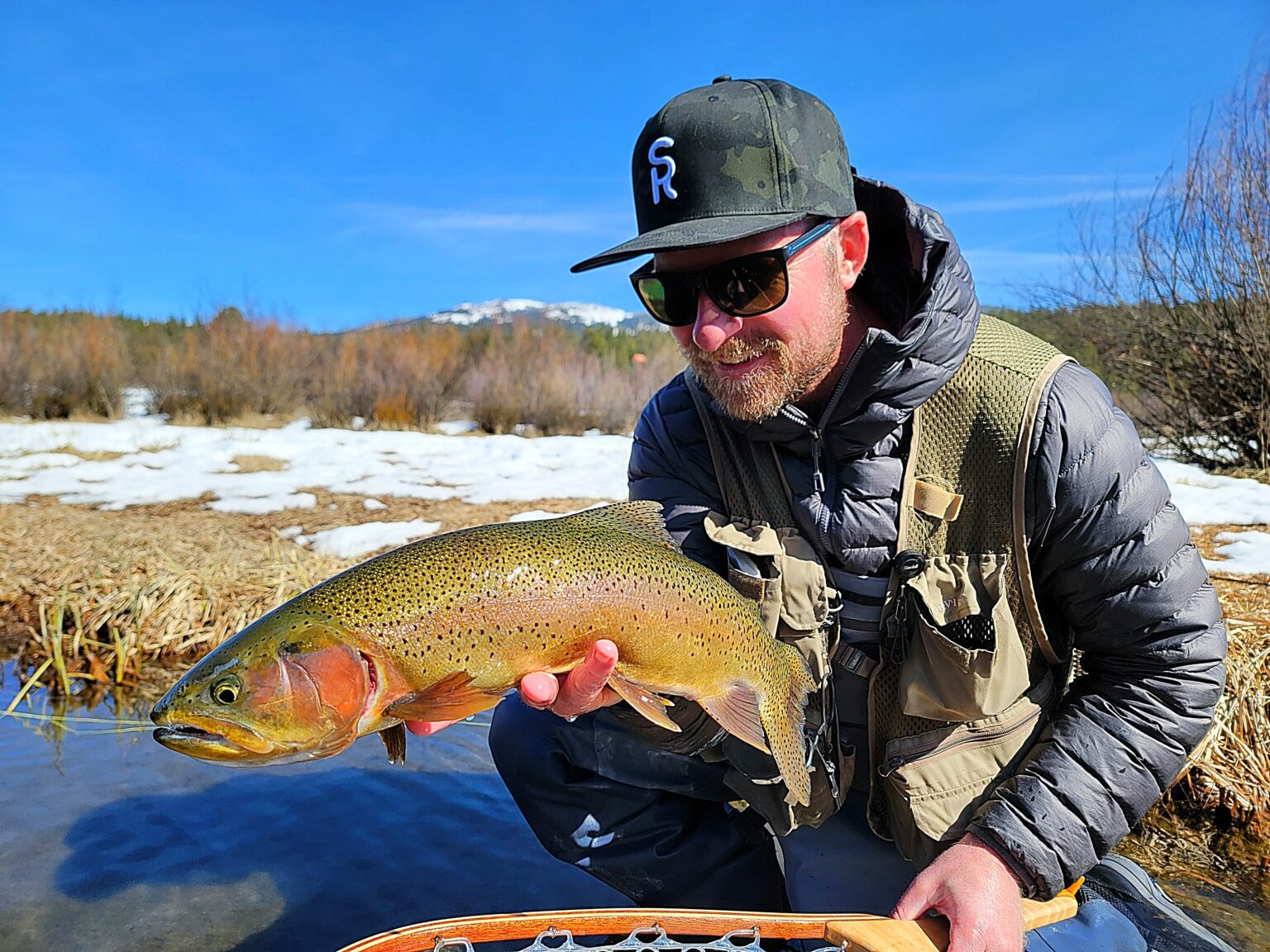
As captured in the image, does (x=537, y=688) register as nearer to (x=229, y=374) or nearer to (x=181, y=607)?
(x=181, y=607)

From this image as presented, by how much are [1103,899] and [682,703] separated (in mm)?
1380

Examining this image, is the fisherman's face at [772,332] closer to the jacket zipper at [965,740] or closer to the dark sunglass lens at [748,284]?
the dark sunglass lens at [748,284]

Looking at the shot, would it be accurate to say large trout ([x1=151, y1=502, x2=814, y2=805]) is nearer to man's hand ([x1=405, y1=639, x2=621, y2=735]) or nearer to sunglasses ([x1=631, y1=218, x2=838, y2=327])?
man's hand ([x1=405, y1=639, x2=621, y2=735])

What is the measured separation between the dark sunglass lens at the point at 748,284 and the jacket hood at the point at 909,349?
28 centimetres

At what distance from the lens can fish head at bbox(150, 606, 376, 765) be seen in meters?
1.89

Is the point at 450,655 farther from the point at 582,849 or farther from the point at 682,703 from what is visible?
the point at 582,849

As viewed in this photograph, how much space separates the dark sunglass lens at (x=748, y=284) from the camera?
2.46 metres

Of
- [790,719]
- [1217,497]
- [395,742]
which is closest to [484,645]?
[395,742]

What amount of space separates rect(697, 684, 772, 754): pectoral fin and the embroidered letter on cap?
1.36 meters

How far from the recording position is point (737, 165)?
8.11 ft

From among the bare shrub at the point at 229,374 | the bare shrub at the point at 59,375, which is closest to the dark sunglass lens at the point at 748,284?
the bare shrub at the point at 229,374

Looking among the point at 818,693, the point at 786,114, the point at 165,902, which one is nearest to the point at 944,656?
the point at 818,693

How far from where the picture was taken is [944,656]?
2443mm

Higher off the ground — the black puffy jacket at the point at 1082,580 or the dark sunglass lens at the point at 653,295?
the dark sunglass lens at the point at 653,295
